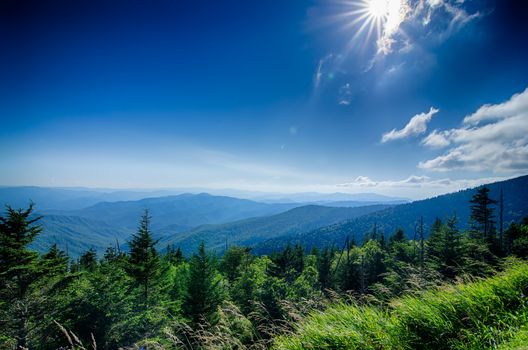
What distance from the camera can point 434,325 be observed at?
3061 mm

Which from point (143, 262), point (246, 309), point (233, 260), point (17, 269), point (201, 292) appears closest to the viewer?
point (17, 269)

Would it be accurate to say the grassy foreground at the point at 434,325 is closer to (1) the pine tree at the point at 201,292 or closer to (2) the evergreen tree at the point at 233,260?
(1) the pine tree at the point at 201,292

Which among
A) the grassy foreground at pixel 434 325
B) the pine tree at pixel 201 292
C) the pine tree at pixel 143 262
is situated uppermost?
the grassy foreground at pixel 434 325

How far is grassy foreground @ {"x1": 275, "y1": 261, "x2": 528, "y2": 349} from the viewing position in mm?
2840

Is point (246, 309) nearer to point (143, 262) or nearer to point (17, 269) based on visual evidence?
point (143, 262)

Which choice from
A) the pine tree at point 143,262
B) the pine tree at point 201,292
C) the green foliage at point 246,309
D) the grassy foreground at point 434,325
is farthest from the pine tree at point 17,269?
the grassy foreground at point 434,325

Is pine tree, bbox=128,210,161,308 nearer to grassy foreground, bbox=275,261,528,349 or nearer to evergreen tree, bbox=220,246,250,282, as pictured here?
grassy foreground, bbox=275,261,528,349

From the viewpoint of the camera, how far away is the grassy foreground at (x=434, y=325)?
9.32 feet

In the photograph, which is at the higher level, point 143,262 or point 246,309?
point 143,262

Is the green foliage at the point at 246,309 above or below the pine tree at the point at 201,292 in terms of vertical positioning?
above

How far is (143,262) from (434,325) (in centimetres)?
2075

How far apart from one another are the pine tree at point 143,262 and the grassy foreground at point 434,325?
19.0 meters

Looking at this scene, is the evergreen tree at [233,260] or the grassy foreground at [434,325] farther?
the evergreen tree at [233,260]

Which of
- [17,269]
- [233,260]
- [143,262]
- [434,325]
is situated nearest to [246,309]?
[143,262]
